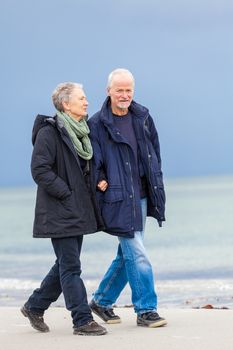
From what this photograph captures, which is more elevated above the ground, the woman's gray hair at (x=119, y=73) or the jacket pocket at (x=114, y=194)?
the woman's gray hair at (x=119, y=73)

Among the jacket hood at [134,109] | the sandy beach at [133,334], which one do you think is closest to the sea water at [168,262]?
the sandy beach at [133,334]

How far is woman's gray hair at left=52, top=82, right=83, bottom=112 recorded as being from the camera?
8.16 m

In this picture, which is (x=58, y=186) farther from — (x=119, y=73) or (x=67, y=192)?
(x=119, y=73)

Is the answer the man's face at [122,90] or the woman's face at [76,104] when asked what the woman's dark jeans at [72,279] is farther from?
the man's face at [122,90]

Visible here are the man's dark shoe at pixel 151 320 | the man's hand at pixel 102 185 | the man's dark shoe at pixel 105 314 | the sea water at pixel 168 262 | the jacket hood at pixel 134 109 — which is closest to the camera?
the man's hand at pixel 102 185

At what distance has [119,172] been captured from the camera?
8258 mm

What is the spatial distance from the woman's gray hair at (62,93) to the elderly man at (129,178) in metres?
0.33

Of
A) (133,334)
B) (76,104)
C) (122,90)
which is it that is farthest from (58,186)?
(133,334)

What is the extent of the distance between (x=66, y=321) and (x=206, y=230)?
46957mm

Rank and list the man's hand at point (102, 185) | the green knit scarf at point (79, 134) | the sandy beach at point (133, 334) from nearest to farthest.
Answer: the sandy beach at point (133, 334) → the green knit scarf at point (79, 134) → the man's hand at point (102, 185)

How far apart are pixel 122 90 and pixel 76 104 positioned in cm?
42

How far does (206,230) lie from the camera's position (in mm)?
55625

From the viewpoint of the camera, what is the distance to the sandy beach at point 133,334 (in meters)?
7.56

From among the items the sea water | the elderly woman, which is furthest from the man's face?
the sea water
